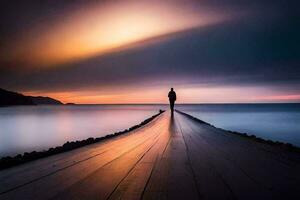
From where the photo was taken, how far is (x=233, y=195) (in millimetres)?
2887

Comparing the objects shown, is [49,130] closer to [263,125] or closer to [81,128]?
[81,128]

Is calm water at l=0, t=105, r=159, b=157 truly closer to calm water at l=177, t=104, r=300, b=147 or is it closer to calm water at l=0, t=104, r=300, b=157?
calm water at l=0, t=104, r=300, b=157

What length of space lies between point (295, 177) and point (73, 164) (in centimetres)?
313

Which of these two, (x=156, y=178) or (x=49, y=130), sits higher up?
(x=156, y=178)

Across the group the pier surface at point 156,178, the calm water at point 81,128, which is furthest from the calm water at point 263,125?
the pier surface at point 156,178

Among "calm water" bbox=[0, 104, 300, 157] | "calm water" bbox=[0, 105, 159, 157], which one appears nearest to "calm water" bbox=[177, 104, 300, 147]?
"calm water" bbox=[0, 104, 300, 157]

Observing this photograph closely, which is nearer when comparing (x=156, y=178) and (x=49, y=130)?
(x=156, y=178)

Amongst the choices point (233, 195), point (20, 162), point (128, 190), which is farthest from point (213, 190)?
point (20, 162)

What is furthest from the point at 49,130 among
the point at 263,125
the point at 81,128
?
the point at 263,125

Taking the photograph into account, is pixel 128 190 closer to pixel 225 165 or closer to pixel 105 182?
pixel 105 182

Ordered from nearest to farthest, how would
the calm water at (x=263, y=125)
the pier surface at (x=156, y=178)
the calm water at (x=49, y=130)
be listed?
the pier surface at (x=156, y=178), the calm water at (x=49, y=130), the calm water at (x=263, y=125)

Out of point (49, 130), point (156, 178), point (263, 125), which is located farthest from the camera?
point (263, 125)

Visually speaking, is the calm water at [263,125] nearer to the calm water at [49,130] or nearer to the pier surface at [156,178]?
the calm water at [49,130]

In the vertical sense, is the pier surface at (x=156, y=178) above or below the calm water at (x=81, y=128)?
above
